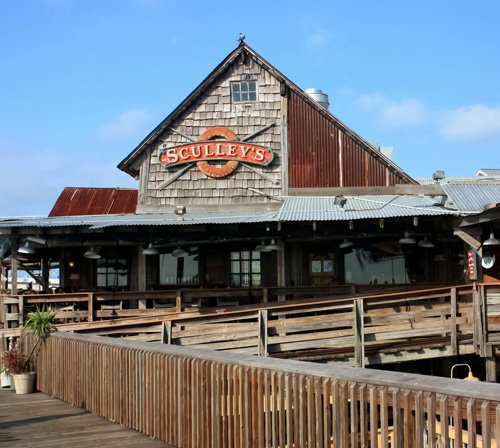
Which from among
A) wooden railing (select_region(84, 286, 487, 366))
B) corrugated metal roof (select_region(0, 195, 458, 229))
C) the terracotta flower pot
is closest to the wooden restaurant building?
corrugated metal roof (select_region(0, 195, 458, 229))

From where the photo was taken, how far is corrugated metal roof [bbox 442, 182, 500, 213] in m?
16.7

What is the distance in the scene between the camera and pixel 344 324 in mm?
13461

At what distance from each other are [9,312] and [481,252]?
438 inches

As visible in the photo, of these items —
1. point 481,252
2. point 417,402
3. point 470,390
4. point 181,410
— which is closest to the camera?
point 470,390

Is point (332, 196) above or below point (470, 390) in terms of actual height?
above

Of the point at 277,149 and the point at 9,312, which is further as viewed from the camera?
the point at 277,149

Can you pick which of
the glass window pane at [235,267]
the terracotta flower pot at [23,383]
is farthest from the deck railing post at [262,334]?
the glass window pane at [235,267]

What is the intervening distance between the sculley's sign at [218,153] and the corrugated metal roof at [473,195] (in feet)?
17.0

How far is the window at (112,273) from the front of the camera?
2084 centimetres

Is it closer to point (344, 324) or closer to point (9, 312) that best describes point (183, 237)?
point (9, 312)

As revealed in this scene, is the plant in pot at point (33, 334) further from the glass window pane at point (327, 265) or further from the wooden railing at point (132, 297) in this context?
the glass window pane at point (327, 265)

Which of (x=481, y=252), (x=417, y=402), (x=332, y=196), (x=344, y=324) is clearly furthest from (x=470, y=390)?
(x=332, y=196)

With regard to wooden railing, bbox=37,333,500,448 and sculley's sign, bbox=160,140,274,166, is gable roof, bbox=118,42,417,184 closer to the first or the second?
sculley's sign, bbox=160,140,274,166

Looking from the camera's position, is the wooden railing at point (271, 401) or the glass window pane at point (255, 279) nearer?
the wooden railing at point (271, 401)
